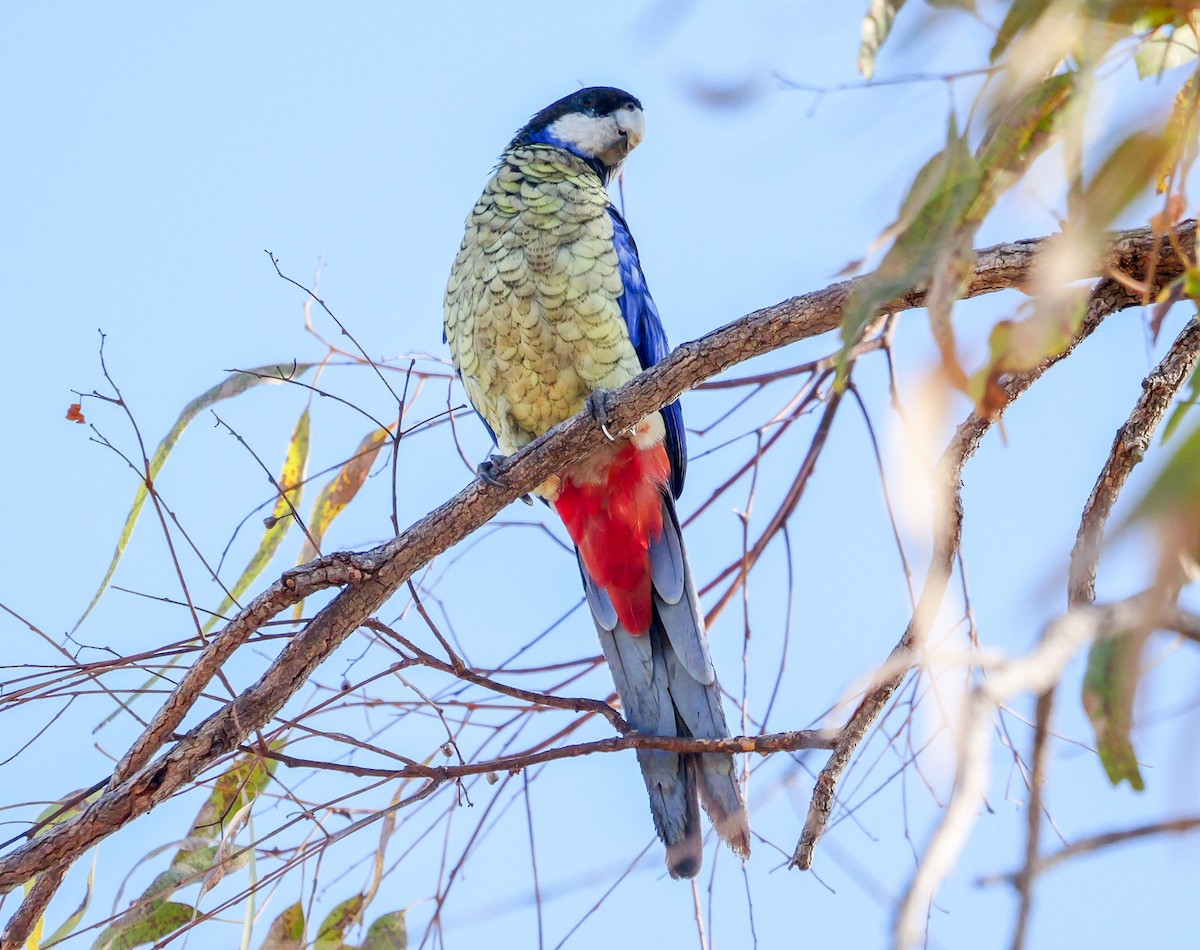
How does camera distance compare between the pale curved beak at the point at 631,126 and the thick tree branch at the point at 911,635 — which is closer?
the thick tree branch at the point at 911,635

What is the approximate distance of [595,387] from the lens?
2674 mm

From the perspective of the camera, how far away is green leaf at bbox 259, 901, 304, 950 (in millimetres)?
2186

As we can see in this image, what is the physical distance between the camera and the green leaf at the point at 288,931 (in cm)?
219

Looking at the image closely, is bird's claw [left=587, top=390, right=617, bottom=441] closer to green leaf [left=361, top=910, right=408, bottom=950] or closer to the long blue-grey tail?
the long blue-grey tail

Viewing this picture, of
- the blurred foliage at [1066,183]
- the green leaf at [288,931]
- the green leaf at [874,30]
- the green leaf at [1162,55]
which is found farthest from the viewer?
the green leaf at [288,931]

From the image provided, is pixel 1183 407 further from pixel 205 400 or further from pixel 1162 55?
pixel 205 400

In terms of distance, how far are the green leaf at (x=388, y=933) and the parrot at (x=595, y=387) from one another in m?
0.60

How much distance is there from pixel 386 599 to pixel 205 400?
67 cm

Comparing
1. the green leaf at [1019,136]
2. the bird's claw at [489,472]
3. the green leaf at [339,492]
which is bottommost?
the green leaf at [1019,136]

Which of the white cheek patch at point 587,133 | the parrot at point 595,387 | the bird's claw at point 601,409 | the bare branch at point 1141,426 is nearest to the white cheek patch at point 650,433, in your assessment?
the parrot at point 595,387

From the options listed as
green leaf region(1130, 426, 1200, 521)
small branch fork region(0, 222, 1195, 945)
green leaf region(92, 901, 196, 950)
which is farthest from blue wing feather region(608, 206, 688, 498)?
green leaf region(1130, 426, 1200, 521)

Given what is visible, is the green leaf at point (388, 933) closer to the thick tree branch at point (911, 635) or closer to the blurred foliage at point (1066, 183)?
the thick tree branch at point (911, 635)

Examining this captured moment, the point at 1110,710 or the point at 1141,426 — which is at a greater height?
the point at 1141,426

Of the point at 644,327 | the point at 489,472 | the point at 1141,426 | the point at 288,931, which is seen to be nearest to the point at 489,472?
the point at 489,472
